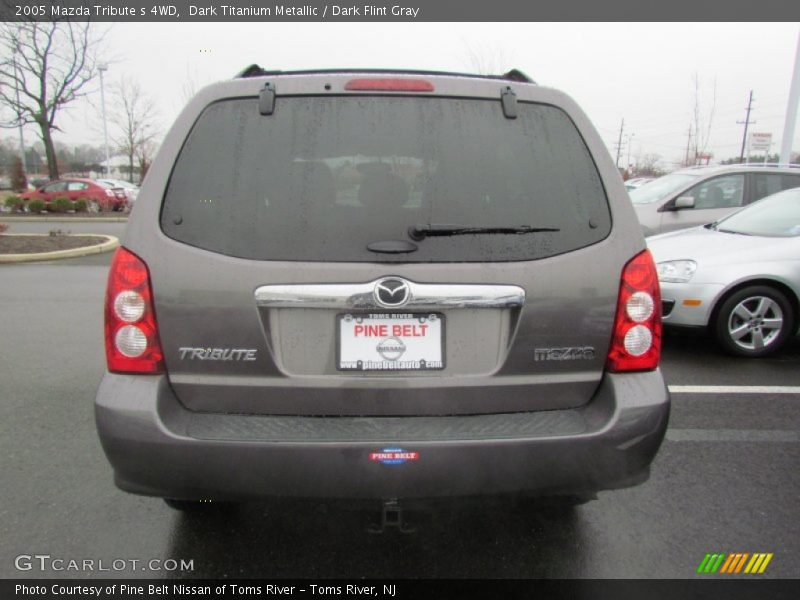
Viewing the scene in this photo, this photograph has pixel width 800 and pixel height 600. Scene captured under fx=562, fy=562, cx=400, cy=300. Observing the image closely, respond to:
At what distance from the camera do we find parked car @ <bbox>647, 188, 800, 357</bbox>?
16.0ft

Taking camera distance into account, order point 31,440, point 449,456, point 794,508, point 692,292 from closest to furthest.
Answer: point 449,456
point 794,508
point 31,440
point 692,292

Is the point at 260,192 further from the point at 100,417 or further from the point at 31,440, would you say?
the point at 31,440

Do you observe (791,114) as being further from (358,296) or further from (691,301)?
(358,296)

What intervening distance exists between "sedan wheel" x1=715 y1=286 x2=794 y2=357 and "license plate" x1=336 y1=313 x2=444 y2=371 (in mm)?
4088

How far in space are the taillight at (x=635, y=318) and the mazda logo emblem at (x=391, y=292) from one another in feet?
2.43

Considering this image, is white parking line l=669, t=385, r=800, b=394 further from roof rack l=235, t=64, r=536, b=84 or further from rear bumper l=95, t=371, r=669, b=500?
roof rack l=235, t=64, r=536, b=84

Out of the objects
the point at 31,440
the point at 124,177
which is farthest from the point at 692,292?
the point at 124,177

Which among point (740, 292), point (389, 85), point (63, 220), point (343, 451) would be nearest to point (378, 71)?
point (389, 85)

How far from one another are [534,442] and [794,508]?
1799 millimetres

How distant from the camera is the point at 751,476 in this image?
298 centimetres

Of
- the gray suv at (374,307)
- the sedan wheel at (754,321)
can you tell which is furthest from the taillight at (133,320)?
the sedan wheel at (754,321)

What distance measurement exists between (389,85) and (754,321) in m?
4.45

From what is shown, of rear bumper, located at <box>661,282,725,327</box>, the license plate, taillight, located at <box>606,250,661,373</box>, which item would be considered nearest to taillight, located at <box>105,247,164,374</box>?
the license plate

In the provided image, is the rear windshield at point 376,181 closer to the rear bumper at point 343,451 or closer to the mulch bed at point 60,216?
the rear bumper at point 343,451
